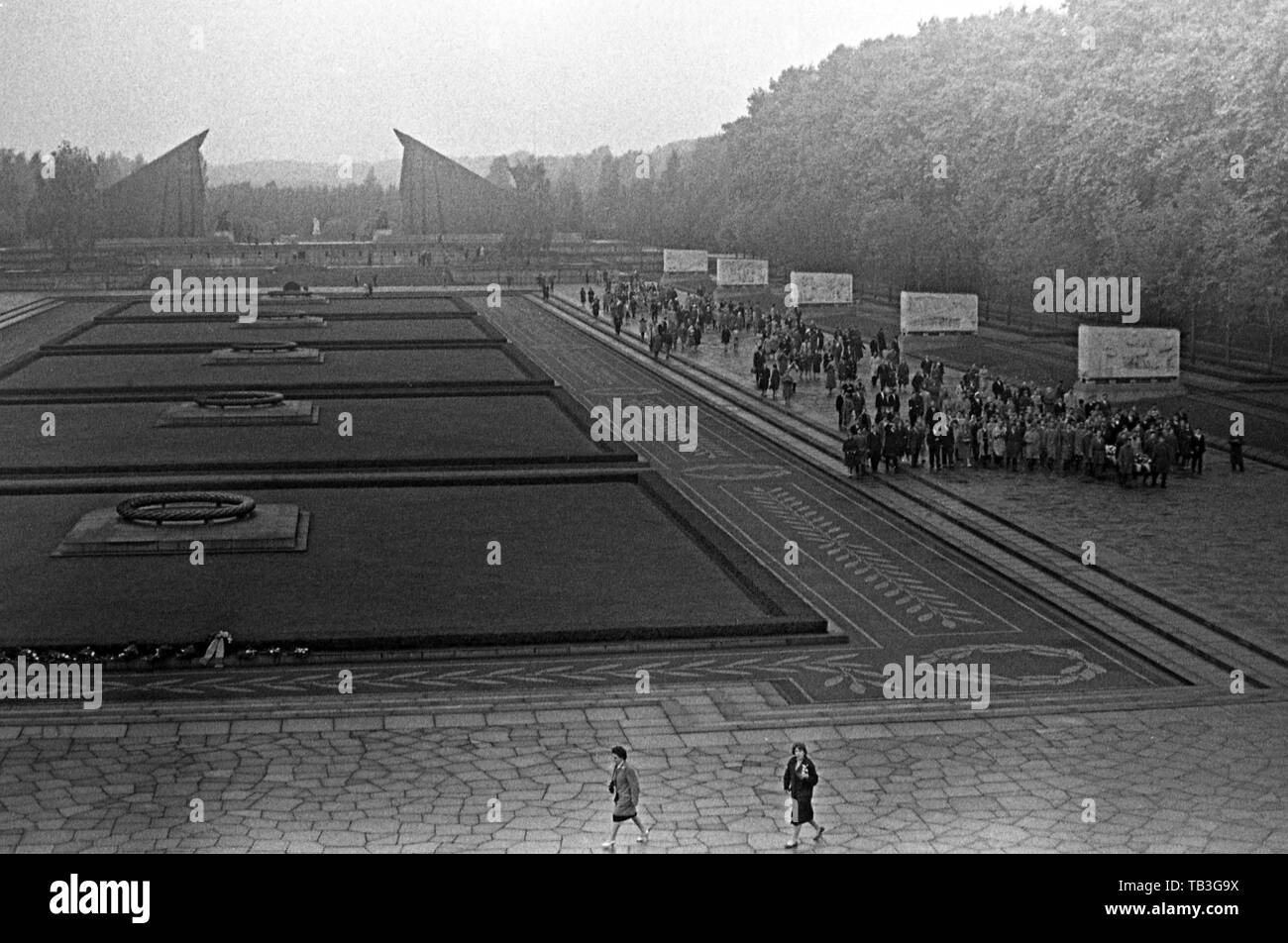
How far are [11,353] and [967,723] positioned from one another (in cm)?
4365

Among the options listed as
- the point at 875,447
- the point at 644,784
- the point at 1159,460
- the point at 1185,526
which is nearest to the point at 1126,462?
the point at 1159,460

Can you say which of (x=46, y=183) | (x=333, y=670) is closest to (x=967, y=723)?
(x=333, y=670)

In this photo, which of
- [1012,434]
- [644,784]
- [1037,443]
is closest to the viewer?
[644,784]

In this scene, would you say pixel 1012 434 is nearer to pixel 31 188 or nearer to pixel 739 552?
pixel 739 552

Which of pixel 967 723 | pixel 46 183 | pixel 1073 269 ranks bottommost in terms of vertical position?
pixel 967 723

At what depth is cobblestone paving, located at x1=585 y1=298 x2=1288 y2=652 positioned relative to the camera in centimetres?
2236

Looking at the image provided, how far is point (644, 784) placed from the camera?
15586 mm

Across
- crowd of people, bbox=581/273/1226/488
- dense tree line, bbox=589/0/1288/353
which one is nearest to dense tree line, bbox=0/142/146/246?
dense tree line, bbox=589/0/1288/353

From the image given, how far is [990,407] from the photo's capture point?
34250mm

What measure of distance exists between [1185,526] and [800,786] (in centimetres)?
1513

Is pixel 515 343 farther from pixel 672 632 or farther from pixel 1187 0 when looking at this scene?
pixel 672 632

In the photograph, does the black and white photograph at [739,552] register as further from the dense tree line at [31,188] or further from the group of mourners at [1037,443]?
the dense tree line at [31,188]

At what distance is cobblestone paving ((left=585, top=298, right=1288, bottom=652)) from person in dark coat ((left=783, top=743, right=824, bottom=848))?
864 centimetres

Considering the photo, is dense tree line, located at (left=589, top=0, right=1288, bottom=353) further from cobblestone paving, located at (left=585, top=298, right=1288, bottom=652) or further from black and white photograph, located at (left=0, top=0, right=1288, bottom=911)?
cobblestone paving, located at (left=585, top=298, right=1288, bottom=652)
